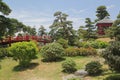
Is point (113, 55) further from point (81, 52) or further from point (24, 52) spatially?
point (24, 52)

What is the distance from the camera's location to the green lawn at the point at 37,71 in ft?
92.8

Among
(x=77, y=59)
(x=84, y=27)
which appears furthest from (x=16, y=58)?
(x=84, y=27)

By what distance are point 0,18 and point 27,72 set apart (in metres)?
10.9

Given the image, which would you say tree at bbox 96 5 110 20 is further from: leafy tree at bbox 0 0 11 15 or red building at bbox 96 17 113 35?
leafy tree at bbox 0 0 11 15

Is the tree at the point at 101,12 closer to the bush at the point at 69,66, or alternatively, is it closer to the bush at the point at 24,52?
the bush at the point at 24,52

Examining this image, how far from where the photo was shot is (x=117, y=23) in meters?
31.6

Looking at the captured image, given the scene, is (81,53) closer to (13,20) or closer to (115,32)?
(115,32)

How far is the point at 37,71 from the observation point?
30219mm

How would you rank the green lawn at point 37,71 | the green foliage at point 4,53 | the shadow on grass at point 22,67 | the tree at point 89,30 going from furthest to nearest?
the tree at point 89,30, the green foliage at point 4,53, the shadow on grass at point 22,67, the green lawn at point 37,71

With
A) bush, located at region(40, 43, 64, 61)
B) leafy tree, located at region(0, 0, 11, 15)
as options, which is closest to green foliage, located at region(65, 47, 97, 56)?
bush, located at region(40, 43, 64, 61)

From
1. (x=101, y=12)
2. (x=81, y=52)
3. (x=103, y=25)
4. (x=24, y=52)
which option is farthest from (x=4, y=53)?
(x=101, y=12)

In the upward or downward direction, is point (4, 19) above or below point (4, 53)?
above


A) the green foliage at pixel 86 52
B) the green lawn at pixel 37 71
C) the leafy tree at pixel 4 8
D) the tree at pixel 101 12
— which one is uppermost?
the tree at pixel 101 12

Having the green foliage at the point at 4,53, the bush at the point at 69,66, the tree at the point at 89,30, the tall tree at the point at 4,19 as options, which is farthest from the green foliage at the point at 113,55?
the tree at the point at 89,30
